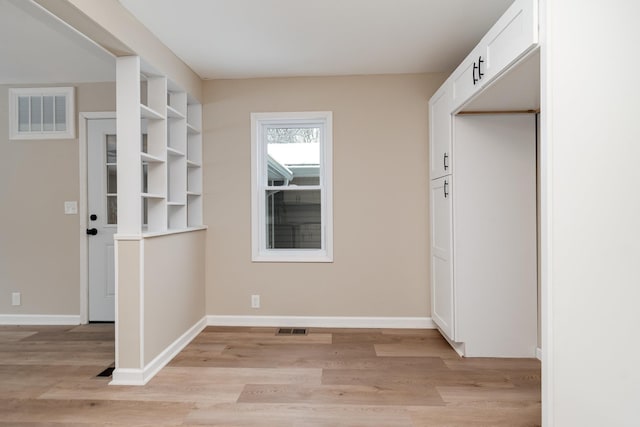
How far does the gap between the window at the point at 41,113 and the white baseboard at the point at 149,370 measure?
236 centimetres

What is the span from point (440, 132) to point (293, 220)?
1.63 metres

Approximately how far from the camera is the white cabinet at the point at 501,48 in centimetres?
176

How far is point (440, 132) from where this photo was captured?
3.31 metres

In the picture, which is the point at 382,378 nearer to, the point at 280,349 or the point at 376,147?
the point at 280,349

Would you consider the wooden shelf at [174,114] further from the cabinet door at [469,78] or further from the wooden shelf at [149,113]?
the cabinet door at [469,78]

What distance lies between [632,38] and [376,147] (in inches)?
92.3

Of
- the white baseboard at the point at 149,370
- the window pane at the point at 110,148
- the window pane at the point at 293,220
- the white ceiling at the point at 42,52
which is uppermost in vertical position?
the white ceiling at the point at 42,52

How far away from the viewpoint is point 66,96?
13.0 ft

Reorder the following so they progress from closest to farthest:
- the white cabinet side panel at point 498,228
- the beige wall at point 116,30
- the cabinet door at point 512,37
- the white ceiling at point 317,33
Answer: the cabinet door at point 512,37 → the beige wall at point 116,30 → the white ceiling at point 317,33 → the white cabinet side panel at point 498,228

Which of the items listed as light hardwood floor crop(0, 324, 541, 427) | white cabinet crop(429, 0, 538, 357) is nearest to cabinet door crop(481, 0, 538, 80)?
white cabinet crop(429, 0, 538, 357)

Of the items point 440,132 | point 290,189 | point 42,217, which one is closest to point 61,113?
point 42,217

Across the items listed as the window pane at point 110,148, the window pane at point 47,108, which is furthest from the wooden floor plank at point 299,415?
the window pane at point 47,108

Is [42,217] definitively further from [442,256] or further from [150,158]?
[442,256]

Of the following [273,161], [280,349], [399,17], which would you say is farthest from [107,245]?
[399,17]
